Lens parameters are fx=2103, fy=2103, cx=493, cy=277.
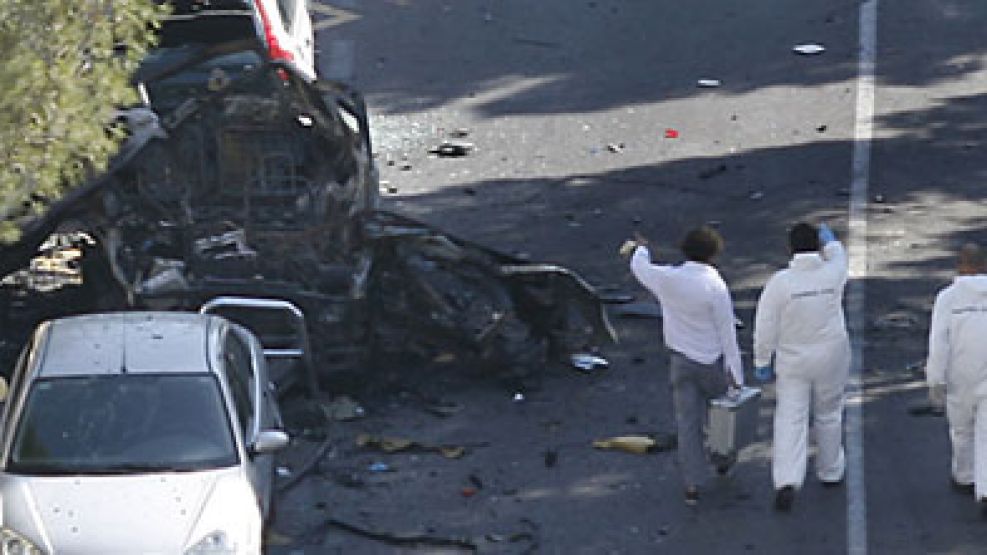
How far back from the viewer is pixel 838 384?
1309 cm

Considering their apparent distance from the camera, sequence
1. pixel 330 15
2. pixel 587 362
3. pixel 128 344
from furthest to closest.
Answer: pixel 330 15 → pixel 587 362 → pixel 128 344

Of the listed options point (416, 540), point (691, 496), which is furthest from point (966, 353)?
point (416, 540)

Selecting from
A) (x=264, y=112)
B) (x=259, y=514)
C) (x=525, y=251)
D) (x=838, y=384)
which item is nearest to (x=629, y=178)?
(x=525, y=251)

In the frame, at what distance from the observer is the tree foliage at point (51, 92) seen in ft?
38.4

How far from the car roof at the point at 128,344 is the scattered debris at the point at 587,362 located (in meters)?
3.25

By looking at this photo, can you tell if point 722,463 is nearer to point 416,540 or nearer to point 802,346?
point 802,346

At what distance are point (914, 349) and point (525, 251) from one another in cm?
373

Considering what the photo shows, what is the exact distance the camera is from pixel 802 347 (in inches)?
511

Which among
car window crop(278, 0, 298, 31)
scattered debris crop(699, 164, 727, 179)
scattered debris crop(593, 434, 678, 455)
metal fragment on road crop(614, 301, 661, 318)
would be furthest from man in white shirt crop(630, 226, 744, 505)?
car window crop(278, 0, 298, 31)

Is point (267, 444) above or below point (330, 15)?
above

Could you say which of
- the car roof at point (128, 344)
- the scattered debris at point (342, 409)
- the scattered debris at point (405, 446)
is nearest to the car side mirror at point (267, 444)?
the car roof at point (128, 344)

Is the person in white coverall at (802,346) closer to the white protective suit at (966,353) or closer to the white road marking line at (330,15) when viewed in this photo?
the white protective suit at (966,353)

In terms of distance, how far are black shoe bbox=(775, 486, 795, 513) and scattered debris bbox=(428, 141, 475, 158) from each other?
27.6ft

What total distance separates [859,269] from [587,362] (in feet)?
9.67
